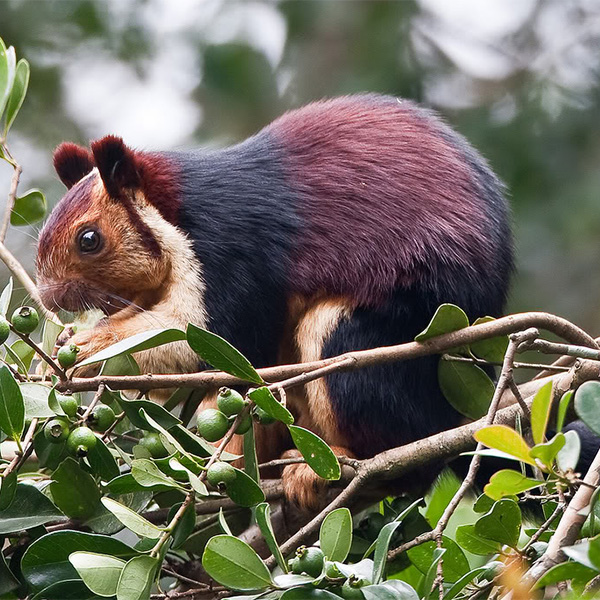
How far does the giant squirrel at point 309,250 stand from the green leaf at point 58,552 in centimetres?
86

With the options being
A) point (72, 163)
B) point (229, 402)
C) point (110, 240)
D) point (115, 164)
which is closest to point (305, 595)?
point (229, 402)

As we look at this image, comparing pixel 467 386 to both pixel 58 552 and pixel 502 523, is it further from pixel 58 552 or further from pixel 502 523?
pixel 58 552

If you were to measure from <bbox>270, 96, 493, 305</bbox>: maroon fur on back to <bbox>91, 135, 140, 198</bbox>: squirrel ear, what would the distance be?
53 cm

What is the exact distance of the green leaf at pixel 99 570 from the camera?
64.1 inches

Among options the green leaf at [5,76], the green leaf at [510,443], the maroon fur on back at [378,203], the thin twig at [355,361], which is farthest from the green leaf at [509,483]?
the green leaf at [5,76]

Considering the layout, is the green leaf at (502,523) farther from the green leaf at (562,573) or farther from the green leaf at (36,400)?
the green leaf at (36,400)

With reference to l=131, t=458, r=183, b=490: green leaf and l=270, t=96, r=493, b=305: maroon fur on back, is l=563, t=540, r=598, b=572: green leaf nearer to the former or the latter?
l=131, t=458, r=183, b=490: green leaf

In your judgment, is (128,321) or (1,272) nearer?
(128,321)

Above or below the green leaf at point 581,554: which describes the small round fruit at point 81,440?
below

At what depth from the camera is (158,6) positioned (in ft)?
24.7

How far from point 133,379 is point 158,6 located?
6284mm

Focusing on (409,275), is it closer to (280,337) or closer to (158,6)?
(280,337)

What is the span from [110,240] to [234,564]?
1858mm

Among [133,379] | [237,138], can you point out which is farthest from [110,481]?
[237,138]
